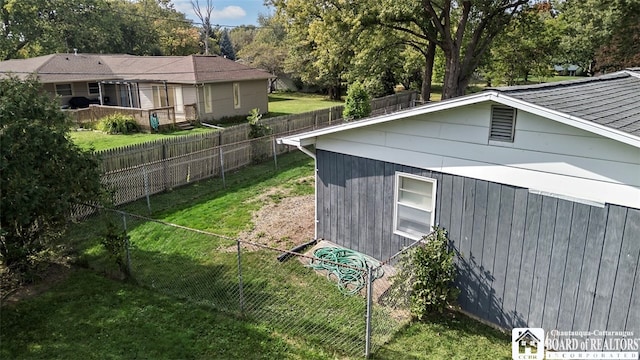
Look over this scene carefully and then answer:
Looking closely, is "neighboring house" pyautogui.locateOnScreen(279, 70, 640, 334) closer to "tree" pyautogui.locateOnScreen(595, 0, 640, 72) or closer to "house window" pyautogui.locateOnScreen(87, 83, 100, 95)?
"tree" pyautogui.locateOnScreen(595, 0, 640, 72)

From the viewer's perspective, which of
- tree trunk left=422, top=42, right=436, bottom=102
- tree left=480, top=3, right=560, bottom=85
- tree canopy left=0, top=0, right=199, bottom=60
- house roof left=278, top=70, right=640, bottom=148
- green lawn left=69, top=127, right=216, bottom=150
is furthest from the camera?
tree canopy left=0, top=0, right=199, bottom=60

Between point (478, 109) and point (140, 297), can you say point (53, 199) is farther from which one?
point (478, 109)

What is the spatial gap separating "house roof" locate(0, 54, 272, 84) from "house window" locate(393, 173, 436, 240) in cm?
1893

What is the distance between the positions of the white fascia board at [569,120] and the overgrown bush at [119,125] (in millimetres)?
19759

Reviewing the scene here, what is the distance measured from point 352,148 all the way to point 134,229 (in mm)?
5752

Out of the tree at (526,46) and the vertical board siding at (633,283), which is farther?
the tree at (526,46)

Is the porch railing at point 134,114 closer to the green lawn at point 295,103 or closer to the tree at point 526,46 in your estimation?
the green lawn at point 295,103

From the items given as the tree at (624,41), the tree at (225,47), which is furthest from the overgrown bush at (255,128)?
the tree at (225,47)

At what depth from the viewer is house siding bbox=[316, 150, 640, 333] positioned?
18.0ft

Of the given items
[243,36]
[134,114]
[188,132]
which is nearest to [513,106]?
[188,132]

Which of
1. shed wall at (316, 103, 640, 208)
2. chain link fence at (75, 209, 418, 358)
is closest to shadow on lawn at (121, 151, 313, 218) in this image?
chain link fence at (75, 209, 418, 358)

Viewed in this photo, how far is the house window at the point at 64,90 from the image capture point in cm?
2723

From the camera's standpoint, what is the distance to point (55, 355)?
234 inches

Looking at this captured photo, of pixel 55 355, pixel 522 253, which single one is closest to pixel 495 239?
pixel 522 253
